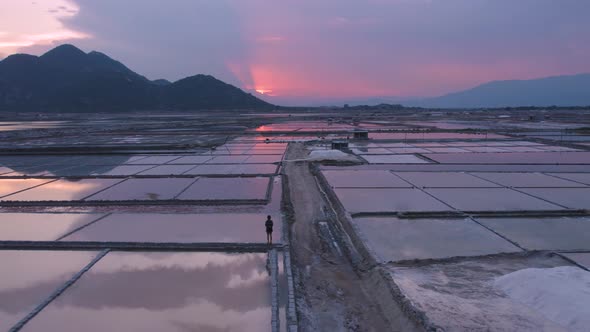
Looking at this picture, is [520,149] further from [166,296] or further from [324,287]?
[166,296]

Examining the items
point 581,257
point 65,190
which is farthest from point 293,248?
point 65,190

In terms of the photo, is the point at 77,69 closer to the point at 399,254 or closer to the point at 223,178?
the point at 223,178

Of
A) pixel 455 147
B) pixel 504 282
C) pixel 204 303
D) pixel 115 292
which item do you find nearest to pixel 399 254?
pixel 504 282

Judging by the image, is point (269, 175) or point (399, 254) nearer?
point (399, 254)

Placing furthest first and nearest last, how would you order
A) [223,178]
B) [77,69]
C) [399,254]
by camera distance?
[77,69], [223,178], [399,254]

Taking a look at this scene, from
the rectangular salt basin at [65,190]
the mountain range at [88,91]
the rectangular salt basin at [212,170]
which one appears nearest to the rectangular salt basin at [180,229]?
the rectangular salt basin at [65,190]

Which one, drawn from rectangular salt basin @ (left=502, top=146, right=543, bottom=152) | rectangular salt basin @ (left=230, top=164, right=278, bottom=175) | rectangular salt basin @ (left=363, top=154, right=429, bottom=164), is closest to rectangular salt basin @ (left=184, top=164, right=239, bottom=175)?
rectangular salt basin @ (left=230, top=164, right=278, bottom=175)
